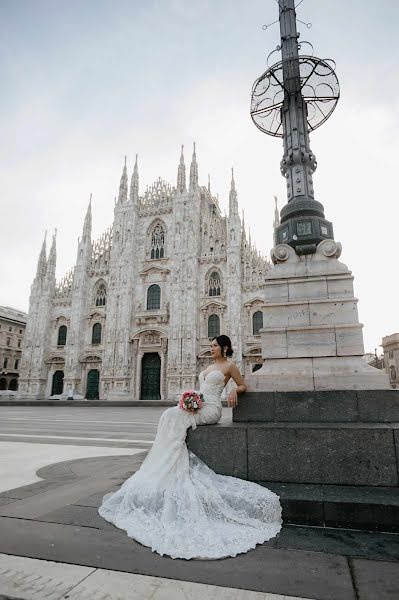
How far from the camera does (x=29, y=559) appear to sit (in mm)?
2127

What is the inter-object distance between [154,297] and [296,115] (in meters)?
25.6

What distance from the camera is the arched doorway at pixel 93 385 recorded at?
99.6 feet

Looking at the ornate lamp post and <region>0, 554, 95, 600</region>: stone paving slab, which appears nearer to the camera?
<region>0, 554, 95, 600</region>: stone paving slab

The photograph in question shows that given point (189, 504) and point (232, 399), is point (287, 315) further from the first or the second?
point (189, 504)

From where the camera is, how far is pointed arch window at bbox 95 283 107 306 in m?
32.9

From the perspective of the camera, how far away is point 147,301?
31062mm

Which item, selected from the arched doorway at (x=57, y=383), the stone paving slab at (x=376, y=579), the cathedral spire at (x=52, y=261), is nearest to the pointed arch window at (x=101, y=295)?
the cathedral spire at (x=52, y=261)

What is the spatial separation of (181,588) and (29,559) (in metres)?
0.97

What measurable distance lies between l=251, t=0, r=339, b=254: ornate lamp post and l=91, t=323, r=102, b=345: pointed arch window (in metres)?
27.4

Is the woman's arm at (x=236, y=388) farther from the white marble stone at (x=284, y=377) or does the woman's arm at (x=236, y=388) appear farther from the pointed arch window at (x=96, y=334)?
the pointed arch window at (x=96, y=334)

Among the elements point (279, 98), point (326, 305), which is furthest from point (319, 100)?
point (326, 305)

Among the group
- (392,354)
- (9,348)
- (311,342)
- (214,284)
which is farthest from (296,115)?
(9,348)

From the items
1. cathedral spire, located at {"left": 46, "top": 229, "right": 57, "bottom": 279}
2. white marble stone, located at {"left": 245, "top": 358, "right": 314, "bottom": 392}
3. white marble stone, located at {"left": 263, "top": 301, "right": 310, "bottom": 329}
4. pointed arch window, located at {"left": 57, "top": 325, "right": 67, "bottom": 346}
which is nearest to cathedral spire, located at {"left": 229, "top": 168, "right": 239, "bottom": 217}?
cathedral spire, located at {"left": 46, "top": 229, "right": 57, "bottom": 279}

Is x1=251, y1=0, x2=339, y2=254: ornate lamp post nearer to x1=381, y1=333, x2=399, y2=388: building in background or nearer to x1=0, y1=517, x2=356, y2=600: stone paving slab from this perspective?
x1=0, y1=517, x2=356, y2=600: stone paving slab
